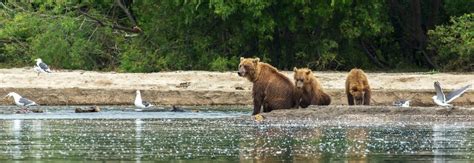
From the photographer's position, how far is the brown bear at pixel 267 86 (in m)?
21.3

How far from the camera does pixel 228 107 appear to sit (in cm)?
2584

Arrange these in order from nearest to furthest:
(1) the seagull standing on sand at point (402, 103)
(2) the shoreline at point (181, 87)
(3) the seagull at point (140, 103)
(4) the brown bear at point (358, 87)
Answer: (4) the brown bear at point (358, 87) → (1) the seagull standing on sand at point (402, 103) → (3) the seagull at point (140, 103) → (2) the shoreline at point (181, 87)

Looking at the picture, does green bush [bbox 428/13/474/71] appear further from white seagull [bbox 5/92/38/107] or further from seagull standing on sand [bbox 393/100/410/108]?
white seagull [bbox 5/92/38/107]

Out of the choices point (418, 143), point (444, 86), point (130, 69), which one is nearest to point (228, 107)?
point (444, 86)

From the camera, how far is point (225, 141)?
1684 cm

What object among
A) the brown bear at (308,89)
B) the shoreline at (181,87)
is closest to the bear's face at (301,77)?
the brown bear at (308,89)

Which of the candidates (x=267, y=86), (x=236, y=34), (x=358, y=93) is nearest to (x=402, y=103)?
(x=358, y=93)

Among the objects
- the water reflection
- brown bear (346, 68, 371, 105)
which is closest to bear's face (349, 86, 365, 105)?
brown bear (346, 68, 371, 105)

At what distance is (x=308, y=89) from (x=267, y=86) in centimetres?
66

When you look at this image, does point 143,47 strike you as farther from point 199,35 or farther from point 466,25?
point 466,25

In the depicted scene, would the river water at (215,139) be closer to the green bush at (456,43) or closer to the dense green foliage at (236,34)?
the dense green foliage at (236,34)

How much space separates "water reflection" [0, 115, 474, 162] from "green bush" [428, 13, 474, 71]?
35.4ft

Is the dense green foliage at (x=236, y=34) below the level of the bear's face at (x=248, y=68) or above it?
above

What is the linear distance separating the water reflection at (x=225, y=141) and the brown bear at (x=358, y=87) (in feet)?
7.66
